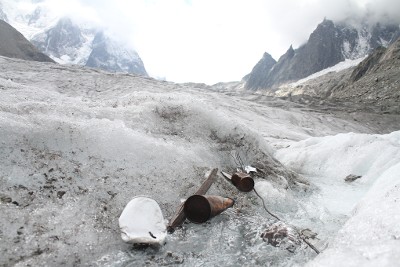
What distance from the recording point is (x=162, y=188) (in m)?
6.73

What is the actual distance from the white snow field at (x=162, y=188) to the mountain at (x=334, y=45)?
143119 mm

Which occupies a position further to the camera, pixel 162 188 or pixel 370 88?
pixel 370 88

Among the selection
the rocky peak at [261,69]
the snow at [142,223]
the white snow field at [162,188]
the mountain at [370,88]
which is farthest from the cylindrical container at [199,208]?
the rocky peak at [261,69]

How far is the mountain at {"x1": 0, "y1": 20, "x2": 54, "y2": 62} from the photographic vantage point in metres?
62.1

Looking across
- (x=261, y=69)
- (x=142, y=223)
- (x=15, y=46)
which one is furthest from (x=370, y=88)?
(x=261, y=69)

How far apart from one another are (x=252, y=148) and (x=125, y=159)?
13.8ft

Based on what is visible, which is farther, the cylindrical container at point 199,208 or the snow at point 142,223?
the cylindrical container at point 199,208

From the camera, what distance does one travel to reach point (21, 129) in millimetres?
6344

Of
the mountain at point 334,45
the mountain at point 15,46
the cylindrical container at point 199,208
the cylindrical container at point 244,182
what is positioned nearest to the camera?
the cylindrical container at point 199,208

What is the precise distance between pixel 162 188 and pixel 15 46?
70.3m

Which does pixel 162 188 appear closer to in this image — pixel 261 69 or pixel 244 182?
pixel 244 182

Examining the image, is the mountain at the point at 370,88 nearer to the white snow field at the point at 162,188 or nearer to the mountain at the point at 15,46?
the mountain at the point at 15,46

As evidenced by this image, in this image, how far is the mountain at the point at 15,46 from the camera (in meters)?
62.1

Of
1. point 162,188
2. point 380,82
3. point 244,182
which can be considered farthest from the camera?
point 380,82
